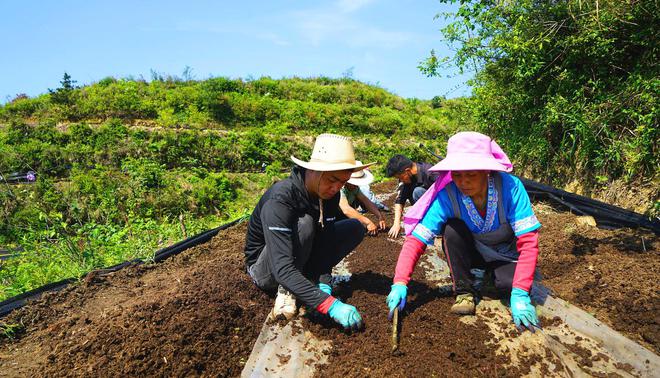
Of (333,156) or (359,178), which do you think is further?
(359,178)

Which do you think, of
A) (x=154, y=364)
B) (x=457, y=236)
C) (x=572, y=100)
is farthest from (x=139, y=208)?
(x=572, y=100)

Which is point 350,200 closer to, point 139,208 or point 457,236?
point 457,236

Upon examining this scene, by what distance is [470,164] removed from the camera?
5.80 ft

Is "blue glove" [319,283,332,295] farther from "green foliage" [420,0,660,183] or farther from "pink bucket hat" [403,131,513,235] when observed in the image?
"green foliage" [420,0,660,183]

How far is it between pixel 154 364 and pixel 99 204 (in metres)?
6.32

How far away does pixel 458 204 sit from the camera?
2.06 m

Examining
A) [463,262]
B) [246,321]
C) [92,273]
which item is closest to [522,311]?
[463,262]

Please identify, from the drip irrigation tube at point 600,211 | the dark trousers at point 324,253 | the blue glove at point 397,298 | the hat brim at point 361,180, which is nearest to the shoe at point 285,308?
the dark trousers at point 324,253

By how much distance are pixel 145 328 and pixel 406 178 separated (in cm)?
268

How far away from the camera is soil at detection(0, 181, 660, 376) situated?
173 centimetres

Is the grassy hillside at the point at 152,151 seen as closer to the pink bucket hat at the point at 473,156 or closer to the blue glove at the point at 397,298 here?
the blue glove at the point at 397,298

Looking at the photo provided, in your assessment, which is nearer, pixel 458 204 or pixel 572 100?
pixel 458 204

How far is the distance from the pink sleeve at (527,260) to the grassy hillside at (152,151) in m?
3.07

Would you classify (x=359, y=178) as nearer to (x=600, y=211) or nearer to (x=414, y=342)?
(x=414, y=342)
